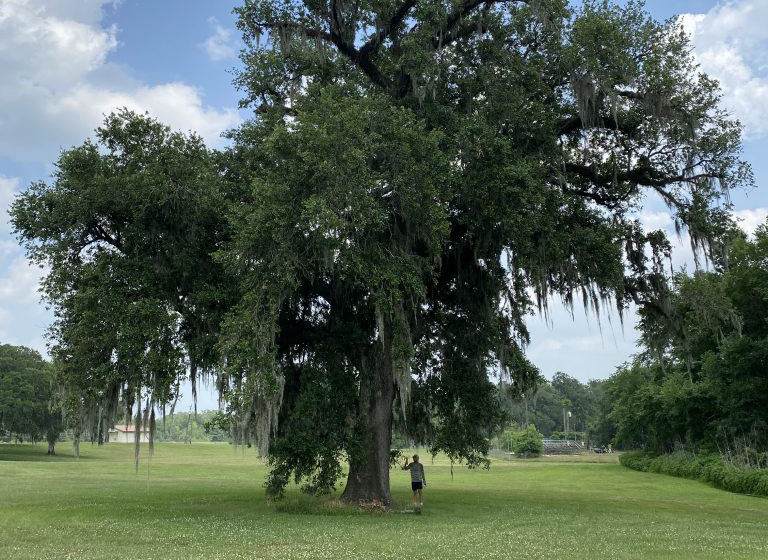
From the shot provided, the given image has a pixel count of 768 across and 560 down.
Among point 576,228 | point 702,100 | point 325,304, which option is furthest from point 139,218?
point 702,100

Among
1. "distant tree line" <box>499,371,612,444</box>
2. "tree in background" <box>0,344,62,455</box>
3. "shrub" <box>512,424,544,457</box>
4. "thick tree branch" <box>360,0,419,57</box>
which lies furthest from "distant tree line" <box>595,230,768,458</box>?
"distant tree line" <box>499,371,612,444</box>

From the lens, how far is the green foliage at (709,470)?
27719 millimetres

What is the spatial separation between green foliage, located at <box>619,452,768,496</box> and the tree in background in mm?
50005

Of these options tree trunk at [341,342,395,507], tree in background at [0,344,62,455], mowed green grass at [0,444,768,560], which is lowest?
mowed green grass at [0,444,768,560]

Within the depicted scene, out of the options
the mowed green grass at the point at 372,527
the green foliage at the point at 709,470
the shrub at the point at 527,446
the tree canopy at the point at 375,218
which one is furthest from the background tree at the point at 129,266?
the shrub at the point at 527,446

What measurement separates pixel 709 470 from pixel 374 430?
24.0 meters

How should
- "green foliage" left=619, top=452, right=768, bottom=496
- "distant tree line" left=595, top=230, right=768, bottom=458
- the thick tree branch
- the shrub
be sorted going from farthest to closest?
the shrub
"green foliage" left=619, top=452, right=768, bottom=496
"distant tree line" left=595, top=230, right=768, bottom=458
the thick tree branch

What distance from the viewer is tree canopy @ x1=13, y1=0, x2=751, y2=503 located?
1541 centimetres

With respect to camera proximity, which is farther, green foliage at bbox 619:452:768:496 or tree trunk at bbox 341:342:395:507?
green foliage at bbox 619:452:768:496

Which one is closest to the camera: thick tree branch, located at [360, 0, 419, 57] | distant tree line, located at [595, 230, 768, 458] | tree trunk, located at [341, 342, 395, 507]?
thick tree branch, located at [360, 0, 419, 57]

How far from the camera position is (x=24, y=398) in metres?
60.1

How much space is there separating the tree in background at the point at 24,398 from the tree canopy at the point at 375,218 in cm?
4760

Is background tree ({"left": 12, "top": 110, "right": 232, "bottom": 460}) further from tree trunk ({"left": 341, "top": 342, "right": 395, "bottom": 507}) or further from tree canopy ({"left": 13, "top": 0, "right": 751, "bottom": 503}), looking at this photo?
tree trunk ({"left": 341, "top": 342, "right": 395, "bottom": 507})

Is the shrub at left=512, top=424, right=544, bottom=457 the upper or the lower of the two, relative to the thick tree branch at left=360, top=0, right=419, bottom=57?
lower
